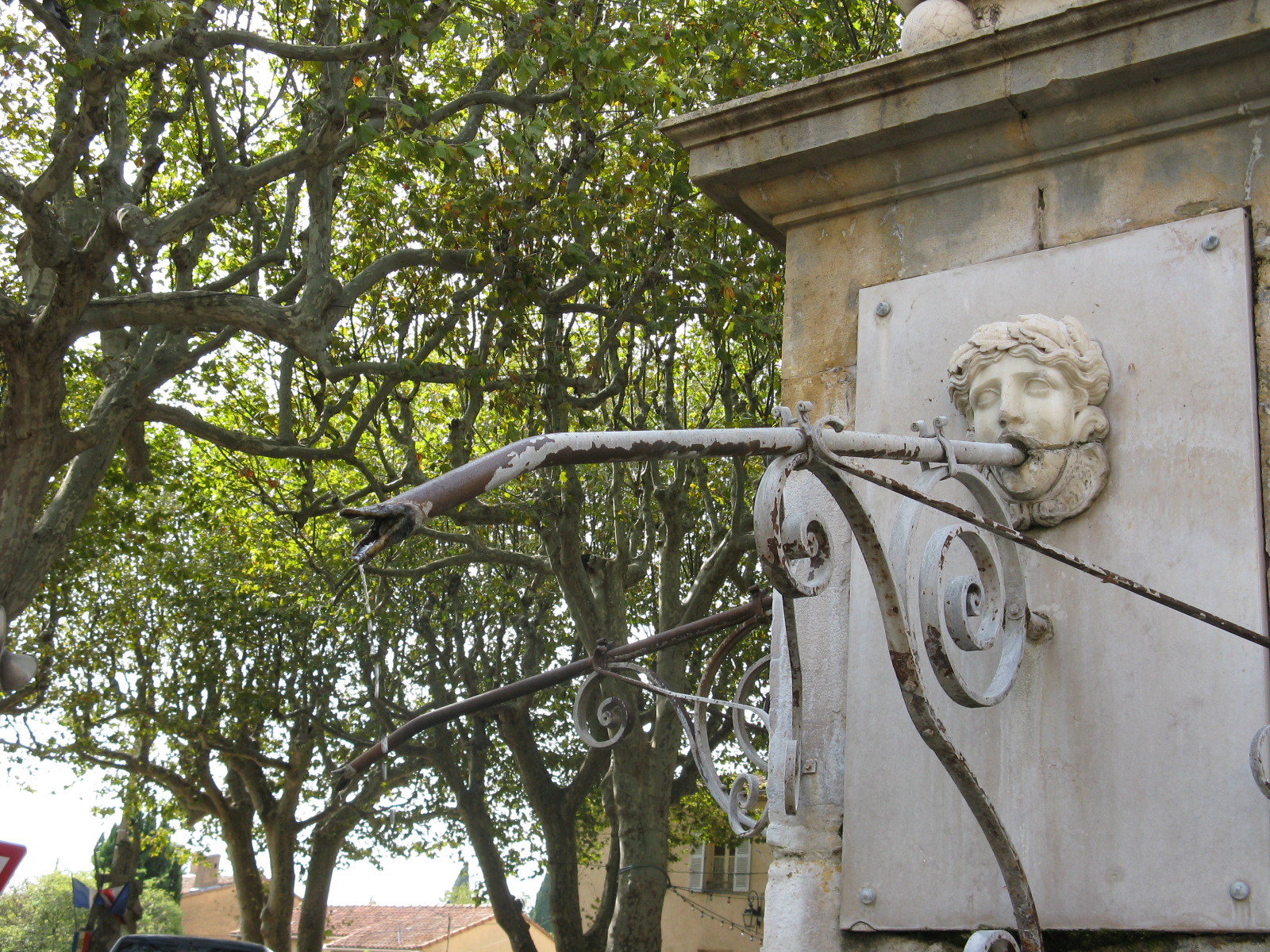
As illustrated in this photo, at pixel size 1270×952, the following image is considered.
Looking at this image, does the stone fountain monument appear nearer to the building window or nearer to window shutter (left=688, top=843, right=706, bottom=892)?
the building window

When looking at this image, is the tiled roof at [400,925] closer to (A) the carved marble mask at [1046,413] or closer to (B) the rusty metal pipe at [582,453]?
(A) the carved marble mask at [1046,413]

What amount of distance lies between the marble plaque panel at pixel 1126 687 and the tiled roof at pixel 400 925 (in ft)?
110

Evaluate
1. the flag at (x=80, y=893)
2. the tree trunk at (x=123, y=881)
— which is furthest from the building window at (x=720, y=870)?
the flag at (x=80, y=893)

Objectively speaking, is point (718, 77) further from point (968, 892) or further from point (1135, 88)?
point (968, 892)

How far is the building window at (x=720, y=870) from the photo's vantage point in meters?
29.0

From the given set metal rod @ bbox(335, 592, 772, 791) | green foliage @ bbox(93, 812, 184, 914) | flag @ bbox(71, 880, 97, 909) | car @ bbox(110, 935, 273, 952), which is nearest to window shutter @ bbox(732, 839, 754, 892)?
green foliage @ bbox(93, 812, 184, 914)

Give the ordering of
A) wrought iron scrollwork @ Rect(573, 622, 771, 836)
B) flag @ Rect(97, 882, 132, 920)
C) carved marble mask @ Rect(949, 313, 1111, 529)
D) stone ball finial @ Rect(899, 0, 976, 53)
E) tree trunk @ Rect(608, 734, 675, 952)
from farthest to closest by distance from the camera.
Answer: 1. flag @ Rect(97, 882, 132, 920)
2. tree trunk @ Rect(608, 734, 675, 952)
3. stone ball finial @ Rect(899, 0, 976, 53)
4. wrought iron scrollwork @ Rect(573, 622, 771, 836)
5. carved marble mask @ Rect(949, 313, 1111, 529)

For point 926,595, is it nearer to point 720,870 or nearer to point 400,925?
point 720,870

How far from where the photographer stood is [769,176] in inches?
132

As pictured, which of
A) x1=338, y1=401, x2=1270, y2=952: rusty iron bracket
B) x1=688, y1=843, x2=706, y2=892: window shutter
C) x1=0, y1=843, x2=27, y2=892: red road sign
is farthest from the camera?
x1=688, y1=843, x2=706, y2=892: window shutter

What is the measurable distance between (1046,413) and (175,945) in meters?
10.5

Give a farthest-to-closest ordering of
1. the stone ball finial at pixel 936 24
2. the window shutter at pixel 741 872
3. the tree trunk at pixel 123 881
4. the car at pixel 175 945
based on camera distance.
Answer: the window shutter at pixel 741 872 < the tree trunk at pixel 123 881 < the car at pixel 175 945 < the stone ball finial at pixel 936 24

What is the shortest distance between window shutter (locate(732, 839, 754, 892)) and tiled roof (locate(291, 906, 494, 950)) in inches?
336

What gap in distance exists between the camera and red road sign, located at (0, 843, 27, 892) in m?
5.22
